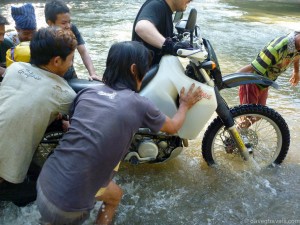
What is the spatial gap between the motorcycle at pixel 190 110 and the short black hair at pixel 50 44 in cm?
68

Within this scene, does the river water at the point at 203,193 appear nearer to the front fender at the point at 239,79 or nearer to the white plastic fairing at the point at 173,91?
the white plastic fairing at the point at 173,91

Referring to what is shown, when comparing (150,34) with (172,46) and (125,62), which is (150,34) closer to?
(172,46)

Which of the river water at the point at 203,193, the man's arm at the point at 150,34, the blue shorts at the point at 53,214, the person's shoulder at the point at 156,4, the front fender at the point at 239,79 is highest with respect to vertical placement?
the person's shoulder at the point at 156,4

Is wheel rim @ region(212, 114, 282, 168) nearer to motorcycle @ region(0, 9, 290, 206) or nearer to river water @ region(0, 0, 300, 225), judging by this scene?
motorcycle @ region(0, 9, 290, 206)

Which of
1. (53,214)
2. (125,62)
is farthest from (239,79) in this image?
(53,214)

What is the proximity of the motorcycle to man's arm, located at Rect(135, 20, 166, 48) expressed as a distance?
0.54ft

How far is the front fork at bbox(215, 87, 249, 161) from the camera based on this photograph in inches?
120

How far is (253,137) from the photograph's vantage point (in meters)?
3.55

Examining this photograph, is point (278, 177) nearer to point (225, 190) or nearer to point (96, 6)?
point (225, 190)

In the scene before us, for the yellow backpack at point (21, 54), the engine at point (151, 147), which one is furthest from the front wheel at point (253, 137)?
the yellow backpack at point (21, 54)

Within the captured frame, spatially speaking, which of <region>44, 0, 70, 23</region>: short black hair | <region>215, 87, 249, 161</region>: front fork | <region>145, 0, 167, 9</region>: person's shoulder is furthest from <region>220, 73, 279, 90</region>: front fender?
<region>44, 0, 70, 23</region>: short black hair

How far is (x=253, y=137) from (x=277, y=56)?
0.86 m

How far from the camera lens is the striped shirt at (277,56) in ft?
11.1

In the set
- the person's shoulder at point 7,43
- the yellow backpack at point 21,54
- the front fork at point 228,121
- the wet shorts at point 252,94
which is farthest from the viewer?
the wet shorts at point 252,94
